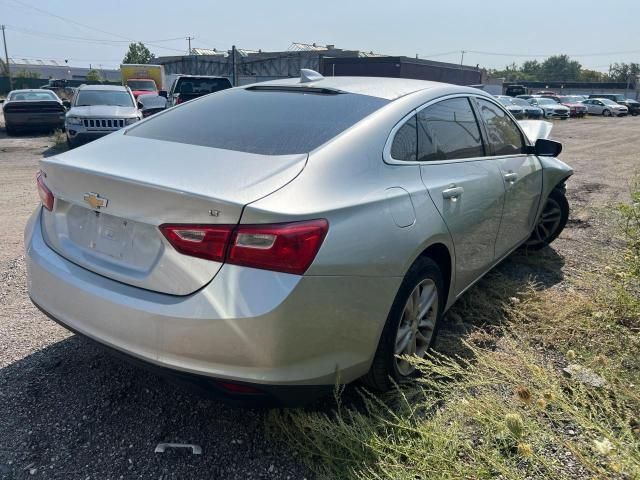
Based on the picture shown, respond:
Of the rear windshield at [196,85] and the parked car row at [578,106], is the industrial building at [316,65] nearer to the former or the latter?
the parked car row at [578,106]

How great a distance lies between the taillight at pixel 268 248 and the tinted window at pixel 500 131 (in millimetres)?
2313

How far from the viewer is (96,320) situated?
A: 2232mm

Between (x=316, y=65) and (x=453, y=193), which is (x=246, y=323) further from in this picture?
(x=316, y=65)

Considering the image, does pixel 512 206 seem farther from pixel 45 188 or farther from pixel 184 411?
pixel 45 188

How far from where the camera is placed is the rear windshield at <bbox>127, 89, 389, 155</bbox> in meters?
2.51

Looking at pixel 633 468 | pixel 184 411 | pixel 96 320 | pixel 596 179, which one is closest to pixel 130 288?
pixel 96 320

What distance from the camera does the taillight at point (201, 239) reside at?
198 cm

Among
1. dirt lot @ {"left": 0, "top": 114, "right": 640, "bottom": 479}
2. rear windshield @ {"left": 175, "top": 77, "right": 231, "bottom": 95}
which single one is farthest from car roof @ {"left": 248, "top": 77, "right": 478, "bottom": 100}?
rear windshield @ {"left": 175, "top": 77, "right": 231, "bottom": 95}

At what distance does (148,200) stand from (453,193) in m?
1.68

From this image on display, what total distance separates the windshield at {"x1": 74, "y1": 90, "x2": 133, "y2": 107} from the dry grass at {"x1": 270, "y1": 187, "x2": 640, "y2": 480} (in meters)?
11.8

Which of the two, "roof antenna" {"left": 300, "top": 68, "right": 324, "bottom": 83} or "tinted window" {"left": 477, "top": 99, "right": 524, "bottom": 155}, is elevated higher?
"roof antenna" {"left": 300, "top": 68, "right": 324, "bottom": 83}

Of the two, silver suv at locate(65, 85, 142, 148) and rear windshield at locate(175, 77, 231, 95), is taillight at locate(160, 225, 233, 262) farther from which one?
rear windshield at locate(175, 77, 231, 95)

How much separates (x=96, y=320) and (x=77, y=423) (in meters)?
0.65

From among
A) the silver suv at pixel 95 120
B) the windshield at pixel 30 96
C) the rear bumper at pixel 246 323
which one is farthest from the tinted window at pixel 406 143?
the windshield at pixel 30 96
